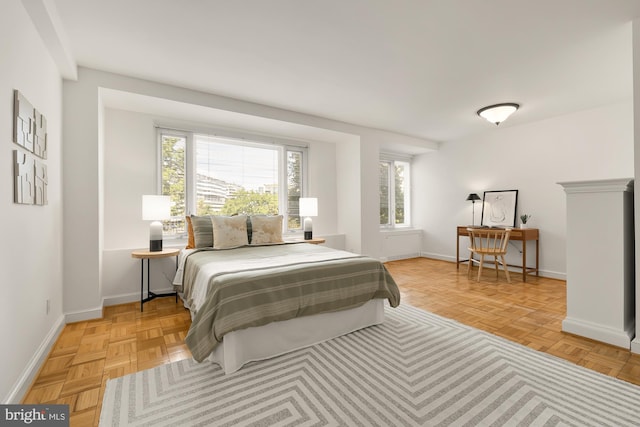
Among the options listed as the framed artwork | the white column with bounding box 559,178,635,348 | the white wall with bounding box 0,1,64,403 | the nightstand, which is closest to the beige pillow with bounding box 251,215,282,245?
the nightstand

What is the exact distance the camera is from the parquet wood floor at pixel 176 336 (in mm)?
1797

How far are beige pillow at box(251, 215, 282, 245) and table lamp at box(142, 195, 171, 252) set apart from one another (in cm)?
101

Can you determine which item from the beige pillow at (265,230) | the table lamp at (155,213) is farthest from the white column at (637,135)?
the table lamp at (155,213)

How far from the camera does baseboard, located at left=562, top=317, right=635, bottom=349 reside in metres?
2.24

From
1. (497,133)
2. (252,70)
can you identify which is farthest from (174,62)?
(497,133)

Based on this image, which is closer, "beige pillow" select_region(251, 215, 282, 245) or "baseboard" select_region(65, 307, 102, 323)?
"baseboard" select_region(65, 307, 102, 323)

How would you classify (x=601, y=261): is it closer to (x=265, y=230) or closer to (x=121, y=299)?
(x=265, y=230)

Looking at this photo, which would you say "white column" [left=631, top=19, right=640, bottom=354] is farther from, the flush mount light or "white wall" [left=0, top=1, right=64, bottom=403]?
"white wall" [left=0, top=1, right=64, bottom=403]

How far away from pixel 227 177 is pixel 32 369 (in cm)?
302

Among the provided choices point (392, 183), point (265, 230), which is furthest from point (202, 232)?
point (392, 183)

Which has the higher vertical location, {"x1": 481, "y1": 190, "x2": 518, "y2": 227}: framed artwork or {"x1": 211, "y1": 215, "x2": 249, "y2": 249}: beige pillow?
{"x1": 481, "y1": 190, "x2": 518, "y2": 227}: framed artwork

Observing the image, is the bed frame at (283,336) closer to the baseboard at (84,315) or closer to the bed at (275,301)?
the bed at (275,301)

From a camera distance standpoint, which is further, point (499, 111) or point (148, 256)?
point (499, 111)

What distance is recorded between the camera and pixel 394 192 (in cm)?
648
